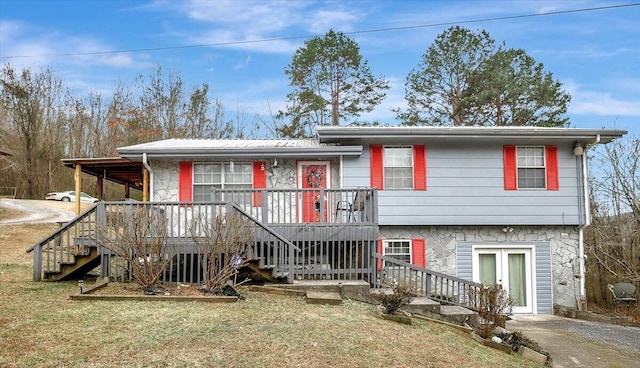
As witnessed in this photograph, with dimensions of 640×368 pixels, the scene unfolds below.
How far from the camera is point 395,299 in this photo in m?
7.88

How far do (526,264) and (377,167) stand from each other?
4377mm

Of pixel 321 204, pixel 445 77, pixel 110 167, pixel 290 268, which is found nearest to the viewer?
pixel 290 268

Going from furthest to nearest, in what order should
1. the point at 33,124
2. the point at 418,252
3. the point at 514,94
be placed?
the point at 33,124
the point at 514,94
the point at 418,252

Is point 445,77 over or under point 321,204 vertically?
over

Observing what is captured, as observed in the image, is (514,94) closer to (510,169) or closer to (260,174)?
(510,169)

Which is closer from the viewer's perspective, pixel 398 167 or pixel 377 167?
pixel 377 167

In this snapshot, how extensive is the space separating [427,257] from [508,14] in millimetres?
7474

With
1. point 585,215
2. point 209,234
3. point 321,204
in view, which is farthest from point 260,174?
point 585,215

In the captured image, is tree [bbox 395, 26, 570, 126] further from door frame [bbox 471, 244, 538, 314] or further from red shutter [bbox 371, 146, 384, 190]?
red shutter [bbox 371, 146, 384, 190]

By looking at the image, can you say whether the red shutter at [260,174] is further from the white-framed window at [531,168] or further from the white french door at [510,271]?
→ the white-framed window at [531,168]

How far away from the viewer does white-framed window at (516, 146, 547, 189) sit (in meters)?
12.8

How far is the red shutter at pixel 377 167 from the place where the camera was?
41.1 feet

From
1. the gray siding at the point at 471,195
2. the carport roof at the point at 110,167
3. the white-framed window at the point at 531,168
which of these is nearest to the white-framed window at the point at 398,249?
the gray siding at the point at 471,195

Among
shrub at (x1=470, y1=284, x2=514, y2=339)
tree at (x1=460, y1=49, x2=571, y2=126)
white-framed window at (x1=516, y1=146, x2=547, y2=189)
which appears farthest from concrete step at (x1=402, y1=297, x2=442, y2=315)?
tree at (x1=460, y1=49, x2=571, y2=126)
